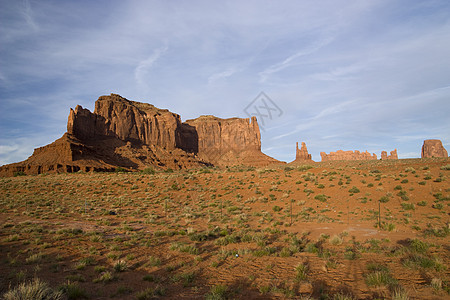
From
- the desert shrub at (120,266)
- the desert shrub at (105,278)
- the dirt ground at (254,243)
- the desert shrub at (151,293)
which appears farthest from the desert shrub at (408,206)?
the desert shrub at (105,278)

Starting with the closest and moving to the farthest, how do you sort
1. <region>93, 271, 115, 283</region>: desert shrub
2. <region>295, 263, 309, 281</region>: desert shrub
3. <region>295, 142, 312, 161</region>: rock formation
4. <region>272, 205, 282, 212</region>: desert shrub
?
1. <region>93, 271, 115, 283</region>: desert shrub
2. <region>295, 263, 309, 281</region>: desert shrub
3. <region>272, 205, 282, 212</region>: desert shrub
4. <region>295, 142, 312, 161</region>: rock formation

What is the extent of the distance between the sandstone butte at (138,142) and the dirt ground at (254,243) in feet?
161

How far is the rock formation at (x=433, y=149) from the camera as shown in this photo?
124 m

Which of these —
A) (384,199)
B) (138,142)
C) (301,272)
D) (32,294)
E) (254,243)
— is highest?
(138,142)

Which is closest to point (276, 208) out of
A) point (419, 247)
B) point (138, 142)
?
point (419, 247)

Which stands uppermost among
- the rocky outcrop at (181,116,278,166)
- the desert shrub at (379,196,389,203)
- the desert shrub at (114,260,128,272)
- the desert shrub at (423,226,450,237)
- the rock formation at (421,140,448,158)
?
the rocky outcrop at (181,116,278,166)

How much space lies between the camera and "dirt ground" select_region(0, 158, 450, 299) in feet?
21.3

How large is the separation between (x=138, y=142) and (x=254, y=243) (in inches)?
4076

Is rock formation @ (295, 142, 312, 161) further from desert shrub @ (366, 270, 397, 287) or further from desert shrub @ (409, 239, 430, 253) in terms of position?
desert shrub @ (366, 270, 397, 287)

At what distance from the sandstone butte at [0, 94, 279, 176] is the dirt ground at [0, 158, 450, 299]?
49025 mm

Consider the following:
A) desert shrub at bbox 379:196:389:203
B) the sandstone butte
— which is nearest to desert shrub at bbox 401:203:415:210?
desert shrub at bbox 379:196:389:203

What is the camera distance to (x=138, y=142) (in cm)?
10656

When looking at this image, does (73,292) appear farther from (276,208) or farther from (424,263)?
(276,208)

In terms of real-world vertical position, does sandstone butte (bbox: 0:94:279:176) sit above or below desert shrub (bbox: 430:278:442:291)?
above
